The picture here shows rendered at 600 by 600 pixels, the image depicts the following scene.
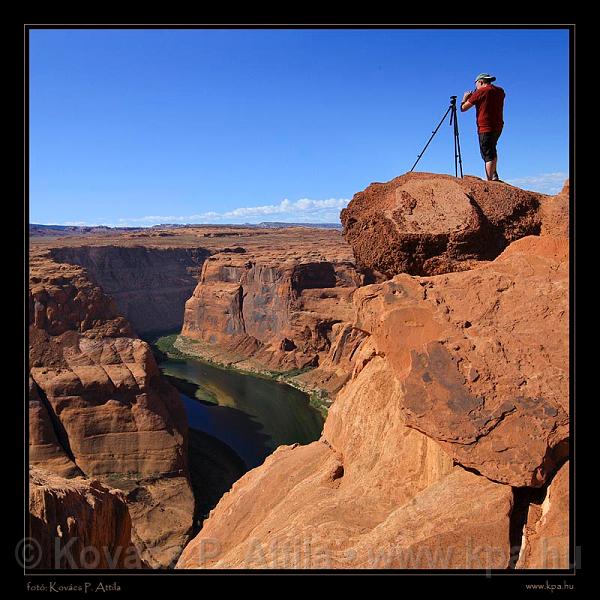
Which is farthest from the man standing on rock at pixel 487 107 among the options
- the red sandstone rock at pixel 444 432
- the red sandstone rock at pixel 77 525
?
the red sandstone rock at pixel 77 525

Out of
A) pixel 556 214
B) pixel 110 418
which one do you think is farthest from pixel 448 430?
pixel 110 418

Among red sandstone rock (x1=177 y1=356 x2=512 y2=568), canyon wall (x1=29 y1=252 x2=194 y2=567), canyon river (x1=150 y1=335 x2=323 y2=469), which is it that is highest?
red sandstone rock (x1=177 y1=356 x2=512 y2=568)

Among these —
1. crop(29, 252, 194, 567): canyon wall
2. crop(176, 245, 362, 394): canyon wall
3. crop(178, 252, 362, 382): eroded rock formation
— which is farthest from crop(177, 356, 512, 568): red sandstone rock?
crop(178, 252, 362, 382): eroded rock formation

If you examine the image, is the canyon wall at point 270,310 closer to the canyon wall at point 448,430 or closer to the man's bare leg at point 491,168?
the man's bare leg at point 491,168

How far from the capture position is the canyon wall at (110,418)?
64.7ft

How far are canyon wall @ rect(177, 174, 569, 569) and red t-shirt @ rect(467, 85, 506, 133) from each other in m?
0.99

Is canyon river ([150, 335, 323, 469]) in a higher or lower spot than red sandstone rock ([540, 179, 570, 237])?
lower

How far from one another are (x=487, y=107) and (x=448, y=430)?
16.3 ft

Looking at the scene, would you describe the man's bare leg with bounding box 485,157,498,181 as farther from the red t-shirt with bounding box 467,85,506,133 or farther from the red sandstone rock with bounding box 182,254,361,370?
the red sandstone rock with bounding box 182,254,361,370

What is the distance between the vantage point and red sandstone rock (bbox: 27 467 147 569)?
6.70 metres

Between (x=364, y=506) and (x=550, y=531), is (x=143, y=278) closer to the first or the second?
(x=364, y=506)

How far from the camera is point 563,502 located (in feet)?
13.8

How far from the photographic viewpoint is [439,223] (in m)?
6.90
